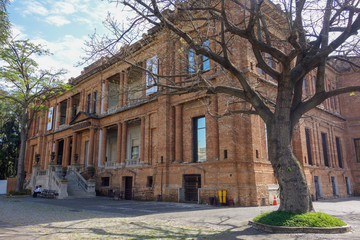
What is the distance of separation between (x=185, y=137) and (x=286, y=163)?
1171 centimetres

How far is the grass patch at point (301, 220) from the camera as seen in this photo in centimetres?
753

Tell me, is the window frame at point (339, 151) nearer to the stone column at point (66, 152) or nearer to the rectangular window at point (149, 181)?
the rectangular window at point (149, 181)

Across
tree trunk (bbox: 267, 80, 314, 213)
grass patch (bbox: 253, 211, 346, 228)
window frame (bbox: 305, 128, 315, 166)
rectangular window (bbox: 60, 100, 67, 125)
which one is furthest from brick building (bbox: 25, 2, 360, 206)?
grass patch (bbox: 253, 211, 346, 228)

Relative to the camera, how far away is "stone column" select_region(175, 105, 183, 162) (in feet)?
64.5

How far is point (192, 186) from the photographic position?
1839 centimetres

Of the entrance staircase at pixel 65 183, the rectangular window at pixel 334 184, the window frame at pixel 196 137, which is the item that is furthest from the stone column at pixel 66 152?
the rectangular window at pixel 334 184

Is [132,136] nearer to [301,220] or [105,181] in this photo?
[105,181]

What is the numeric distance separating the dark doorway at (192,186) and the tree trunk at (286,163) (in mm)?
9860

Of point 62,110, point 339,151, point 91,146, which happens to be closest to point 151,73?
point 91,146

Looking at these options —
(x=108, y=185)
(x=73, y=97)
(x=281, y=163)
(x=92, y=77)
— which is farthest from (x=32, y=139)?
(x=281, y=163)

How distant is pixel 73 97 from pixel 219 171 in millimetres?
26159

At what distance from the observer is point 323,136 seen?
27.1m

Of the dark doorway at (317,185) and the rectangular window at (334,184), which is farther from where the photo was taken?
the rectangular window at (334,184)

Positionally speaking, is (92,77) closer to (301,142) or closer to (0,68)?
(0,68)
